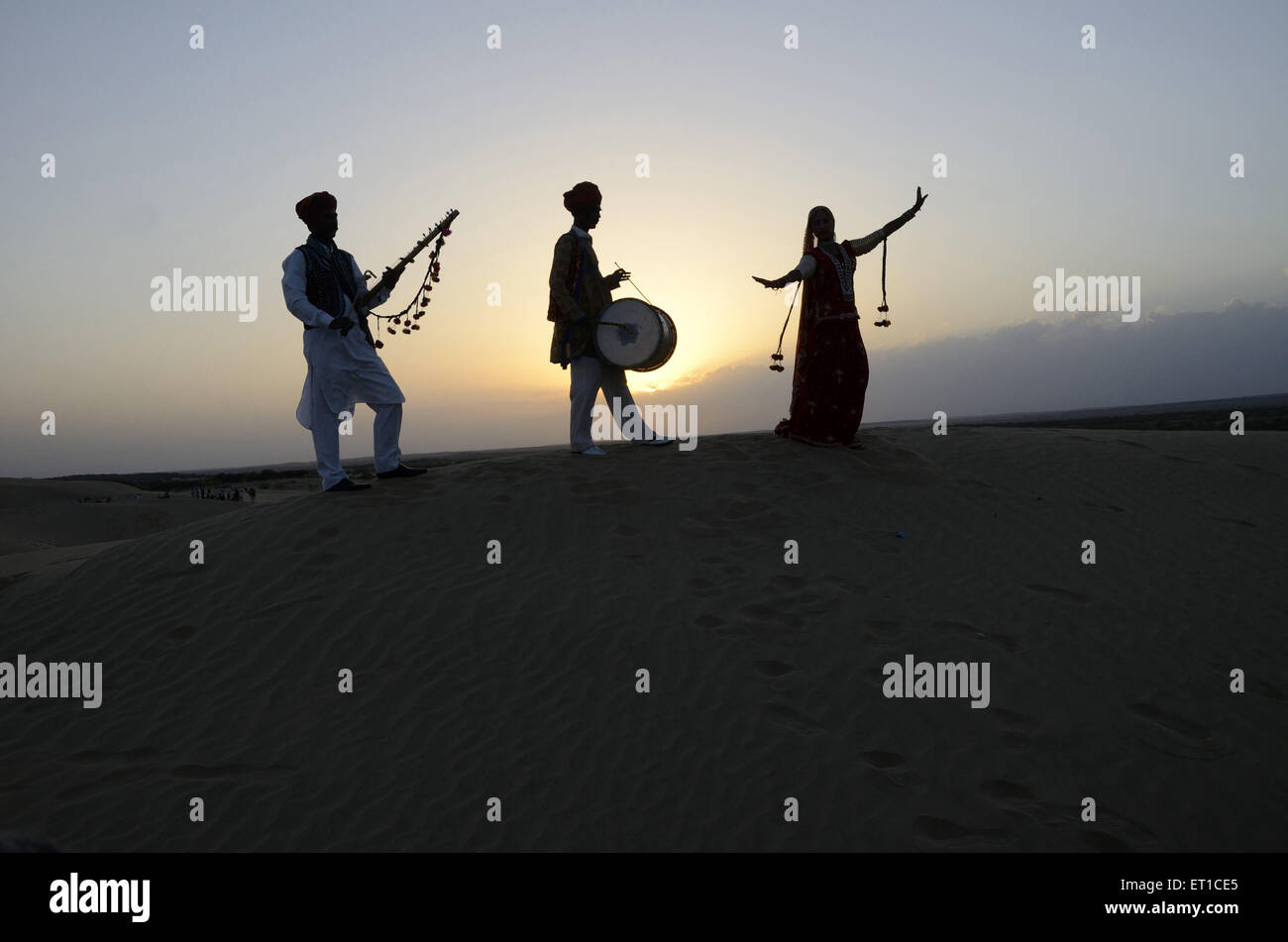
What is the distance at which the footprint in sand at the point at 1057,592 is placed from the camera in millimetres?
5749

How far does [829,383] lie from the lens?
8297mm

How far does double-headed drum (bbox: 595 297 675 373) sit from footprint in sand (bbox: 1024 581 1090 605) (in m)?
3.75

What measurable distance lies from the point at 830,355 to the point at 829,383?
32 centimetres

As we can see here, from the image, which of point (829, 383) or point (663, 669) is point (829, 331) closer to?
point (829, 383)

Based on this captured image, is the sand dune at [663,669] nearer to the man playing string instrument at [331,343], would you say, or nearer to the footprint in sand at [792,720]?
the footprint in sand at [792,720]

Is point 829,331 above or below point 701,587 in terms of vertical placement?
above

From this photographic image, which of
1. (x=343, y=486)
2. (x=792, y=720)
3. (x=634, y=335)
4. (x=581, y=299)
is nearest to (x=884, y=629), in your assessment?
(x=792, y=720)

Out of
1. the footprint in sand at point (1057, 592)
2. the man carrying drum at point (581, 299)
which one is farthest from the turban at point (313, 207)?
the footprint in sand at point (1057, 592)

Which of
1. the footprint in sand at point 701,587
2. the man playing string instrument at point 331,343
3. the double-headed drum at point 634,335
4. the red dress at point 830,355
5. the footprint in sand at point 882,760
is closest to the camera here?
the footprint in sand at point 882,760

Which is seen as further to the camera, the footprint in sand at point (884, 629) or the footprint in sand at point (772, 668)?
the footprint in sand at point (884, 629)

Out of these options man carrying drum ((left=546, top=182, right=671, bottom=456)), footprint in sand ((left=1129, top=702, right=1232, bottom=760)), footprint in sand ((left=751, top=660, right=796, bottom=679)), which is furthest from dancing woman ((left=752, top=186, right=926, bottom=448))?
footprint in sand ((left=1129, top=702, right=1232, bottom=760))

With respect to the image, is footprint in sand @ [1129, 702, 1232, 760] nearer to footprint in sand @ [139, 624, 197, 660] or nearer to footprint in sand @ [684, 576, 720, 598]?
footprint in sand @ [684, 576, 720, 598]

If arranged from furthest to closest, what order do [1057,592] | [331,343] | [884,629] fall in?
[331,343], [1057,592], [884,629]
